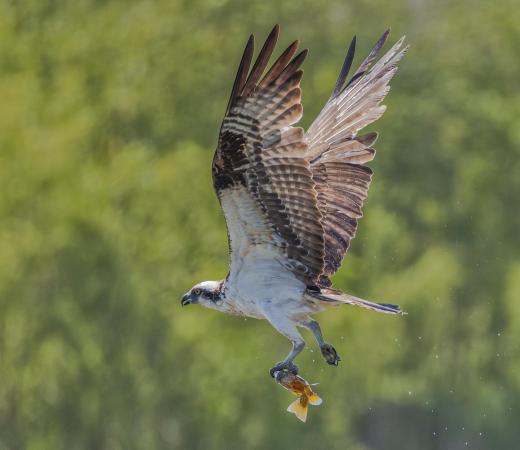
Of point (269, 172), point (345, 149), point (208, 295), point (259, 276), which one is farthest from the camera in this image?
point (345, 149)

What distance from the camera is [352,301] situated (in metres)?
9.02

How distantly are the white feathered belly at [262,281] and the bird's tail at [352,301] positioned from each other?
0.14m

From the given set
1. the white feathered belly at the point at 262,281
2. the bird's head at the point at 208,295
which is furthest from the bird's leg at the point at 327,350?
the bird's head at the point at 208,295

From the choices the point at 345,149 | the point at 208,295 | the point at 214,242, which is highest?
the point at 345,149

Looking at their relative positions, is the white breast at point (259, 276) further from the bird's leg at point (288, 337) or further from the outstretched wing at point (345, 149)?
the outstretched wing at point (345, 149)

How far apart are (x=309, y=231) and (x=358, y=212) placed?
4.29 ft

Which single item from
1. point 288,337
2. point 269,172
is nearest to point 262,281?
point 288,337

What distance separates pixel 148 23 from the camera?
21781 mm

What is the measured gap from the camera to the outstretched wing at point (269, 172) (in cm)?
831

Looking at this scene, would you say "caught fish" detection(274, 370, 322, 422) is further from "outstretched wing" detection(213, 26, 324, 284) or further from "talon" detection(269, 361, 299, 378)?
"outstretched wing" detection(213, 26, 324, 284)

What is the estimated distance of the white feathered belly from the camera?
30.4ft

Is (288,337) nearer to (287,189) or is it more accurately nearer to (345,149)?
(287,189)

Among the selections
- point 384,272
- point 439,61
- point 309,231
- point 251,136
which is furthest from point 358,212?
point 439,61

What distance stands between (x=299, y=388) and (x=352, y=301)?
900 mm
